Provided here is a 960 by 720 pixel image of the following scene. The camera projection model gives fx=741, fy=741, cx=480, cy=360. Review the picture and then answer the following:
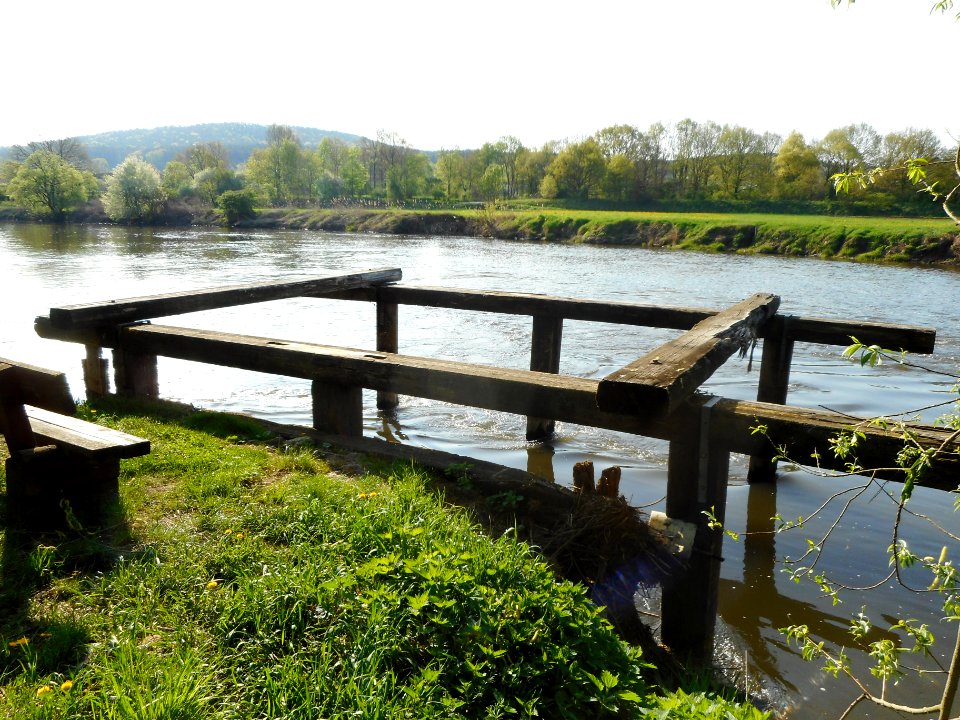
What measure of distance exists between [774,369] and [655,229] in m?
47.1

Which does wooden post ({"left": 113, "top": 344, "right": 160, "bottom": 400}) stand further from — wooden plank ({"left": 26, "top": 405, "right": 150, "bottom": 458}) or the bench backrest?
the bench backrest

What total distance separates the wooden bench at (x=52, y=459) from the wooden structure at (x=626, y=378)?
1564 mm

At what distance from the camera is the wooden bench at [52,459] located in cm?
362

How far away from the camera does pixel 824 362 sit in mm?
13422

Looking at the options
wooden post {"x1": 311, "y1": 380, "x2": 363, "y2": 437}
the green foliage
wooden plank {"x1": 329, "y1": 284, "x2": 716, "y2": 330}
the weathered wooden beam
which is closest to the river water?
the weathered wooden beam

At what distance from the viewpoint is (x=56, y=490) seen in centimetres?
375

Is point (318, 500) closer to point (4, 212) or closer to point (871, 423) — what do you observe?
point (871, 423)

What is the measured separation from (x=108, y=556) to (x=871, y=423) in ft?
10.9

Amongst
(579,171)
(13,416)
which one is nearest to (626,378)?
(13,416)

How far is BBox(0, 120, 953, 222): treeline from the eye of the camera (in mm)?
75750

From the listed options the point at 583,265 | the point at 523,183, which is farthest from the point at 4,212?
the point at 583,265

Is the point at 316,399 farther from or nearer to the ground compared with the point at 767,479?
farther from the ground

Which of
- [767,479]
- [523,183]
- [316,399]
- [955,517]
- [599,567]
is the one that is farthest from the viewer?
[523,183]

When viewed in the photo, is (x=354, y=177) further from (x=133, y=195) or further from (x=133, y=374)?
(x=133, y=374)
